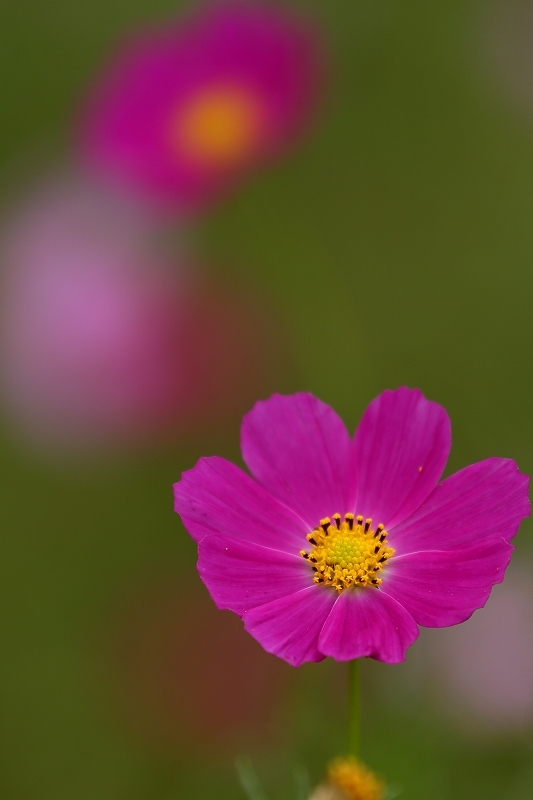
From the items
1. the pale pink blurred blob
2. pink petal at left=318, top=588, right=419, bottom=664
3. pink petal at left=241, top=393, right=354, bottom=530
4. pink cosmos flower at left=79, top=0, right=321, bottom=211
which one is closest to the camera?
pink petal at left=318, top=588, right=419, bottom=664

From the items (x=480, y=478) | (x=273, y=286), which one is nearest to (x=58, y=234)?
(x=273, y=286)

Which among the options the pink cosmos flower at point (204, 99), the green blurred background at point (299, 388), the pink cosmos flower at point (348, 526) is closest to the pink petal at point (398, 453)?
the pink cosmos flower at point (348, 526)

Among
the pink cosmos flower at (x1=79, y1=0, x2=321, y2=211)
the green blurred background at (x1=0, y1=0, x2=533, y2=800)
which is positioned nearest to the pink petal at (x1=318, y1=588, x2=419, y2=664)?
the green blurred background at (x1=0, y1=0, x2=533, y2=800)

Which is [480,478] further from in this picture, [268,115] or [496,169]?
[496,169]

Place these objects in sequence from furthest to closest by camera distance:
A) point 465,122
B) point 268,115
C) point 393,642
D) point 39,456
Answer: point 465,122, point 39,456, point 268,115, point 393,642

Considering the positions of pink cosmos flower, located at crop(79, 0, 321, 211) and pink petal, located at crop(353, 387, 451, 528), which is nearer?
pink petal, located at crop(353, 387, 451, 528)

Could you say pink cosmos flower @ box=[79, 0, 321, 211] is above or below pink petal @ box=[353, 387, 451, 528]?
above

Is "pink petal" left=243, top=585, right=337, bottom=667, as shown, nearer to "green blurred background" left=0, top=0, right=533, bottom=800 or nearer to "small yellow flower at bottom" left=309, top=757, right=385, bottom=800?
"small yellow flower at bottom" left=309, top=757, right=385, bottom=800
